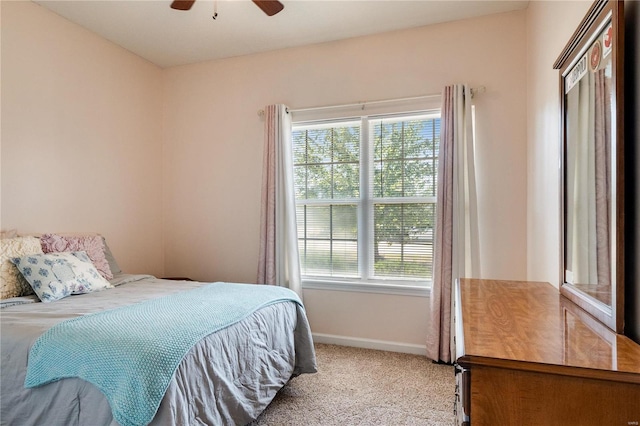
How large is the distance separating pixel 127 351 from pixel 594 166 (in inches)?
74.0

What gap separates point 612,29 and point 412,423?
2045 millimetres

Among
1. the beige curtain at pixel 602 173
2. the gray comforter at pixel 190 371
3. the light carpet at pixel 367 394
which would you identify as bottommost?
the light carpet at pixel 367 394

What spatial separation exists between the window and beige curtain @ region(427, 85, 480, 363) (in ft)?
0.67

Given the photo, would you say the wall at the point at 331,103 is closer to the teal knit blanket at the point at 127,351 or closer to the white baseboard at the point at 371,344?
the white baseboard at the point at 371,344

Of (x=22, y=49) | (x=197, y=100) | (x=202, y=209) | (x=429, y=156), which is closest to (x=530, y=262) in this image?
(x=429, y=156)

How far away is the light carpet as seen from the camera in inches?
82.1

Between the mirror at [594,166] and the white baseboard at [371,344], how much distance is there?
5.65 ft

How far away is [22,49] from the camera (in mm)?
2609

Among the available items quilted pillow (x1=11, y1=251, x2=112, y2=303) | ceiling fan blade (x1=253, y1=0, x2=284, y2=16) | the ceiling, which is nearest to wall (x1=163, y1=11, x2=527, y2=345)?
the ceiling

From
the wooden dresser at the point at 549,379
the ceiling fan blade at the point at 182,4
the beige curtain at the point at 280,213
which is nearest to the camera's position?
the wooden dresser at the point at 549,379

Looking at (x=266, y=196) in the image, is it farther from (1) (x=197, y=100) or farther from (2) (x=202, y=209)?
(1) (x=197, y=100)

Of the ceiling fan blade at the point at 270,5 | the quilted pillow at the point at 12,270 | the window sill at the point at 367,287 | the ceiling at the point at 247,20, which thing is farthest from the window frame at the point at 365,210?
the quilted pillow at the point at 12,270

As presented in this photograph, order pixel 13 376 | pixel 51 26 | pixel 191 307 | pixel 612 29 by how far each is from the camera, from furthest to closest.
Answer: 1. pixel 51 26
2. pixel 191 307
3. pixel 13 376
4. pixel 612 29

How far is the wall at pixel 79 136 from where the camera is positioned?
257cm
